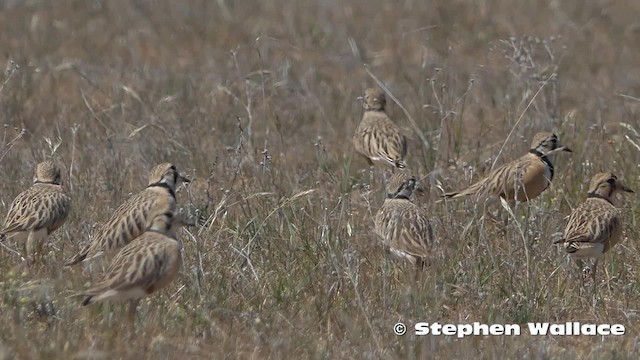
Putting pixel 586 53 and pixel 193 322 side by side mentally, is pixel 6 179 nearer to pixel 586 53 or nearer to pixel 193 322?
pixel 193 322

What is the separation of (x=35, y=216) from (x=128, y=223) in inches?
22.8

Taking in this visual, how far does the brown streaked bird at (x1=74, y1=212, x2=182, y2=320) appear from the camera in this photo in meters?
6.25

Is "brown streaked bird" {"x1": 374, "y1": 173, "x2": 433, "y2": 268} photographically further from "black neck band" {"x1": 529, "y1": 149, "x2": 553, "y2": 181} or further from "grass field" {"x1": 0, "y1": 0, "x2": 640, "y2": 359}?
"black neck band" {"x1": 529, "y1": 149, "x2": 553, "y2": 181}

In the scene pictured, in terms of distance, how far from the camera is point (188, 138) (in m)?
10.7

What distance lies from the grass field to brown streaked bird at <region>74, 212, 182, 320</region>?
0.14 metres

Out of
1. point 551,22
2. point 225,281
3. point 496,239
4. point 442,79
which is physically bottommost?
point 551,22

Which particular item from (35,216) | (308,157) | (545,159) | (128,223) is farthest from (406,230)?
(308,157)

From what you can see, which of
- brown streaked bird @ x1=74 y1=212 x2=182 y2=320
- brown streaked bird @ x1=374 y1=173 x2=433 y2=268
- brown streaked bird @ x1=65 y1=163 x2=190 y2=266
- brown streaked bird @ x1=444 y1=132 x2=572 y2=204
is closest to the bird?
brown streaked bird @ x1=65 y1=163 x2=190 y2=266

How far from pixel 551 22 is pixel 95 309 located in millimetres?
10626

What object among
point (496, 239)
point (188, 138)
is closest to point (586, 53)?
point (188, 138)

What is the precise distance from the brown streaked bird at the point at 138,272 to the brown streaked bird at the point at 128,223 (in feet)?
1.60

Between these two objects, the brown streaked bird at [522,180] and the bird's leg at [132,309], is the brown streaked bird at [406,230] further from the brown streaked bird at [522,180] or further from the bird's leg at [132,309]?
the bird's leg at [132,309]

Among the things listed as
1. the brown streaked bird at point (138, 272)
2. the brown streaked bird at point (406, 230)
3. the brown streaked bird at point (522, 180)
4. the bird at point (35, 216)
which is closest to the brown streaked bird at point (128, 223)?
the bird at point (35, 216)

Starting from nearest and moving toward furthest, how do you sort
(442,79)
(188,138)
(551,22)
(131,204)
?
(131,204) < (188,138) < (442,79) < (551,22)
